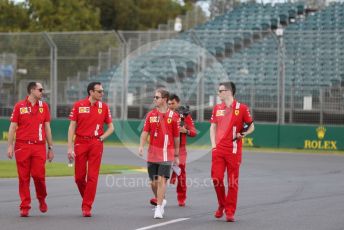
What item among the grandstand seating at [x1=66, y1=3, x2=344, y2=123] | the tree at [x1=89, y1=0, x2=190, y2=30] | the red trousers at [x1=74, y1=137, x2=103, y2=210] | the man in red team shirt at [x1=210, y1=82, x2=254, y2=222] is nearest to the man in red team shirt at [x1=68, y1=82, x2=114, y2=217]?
the red trousers at [x1=74, y1=137, x2=103, y2=210]

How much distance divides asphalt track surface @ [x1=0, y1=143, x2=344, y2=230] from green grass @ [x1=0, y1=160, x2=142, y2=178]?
1.03 metres

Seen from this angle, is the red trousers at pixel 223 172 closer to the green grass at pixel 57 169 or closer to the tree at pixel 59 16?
the green grass at pixel 57 169

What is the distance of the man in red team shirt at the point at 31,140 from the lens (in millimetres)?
12680

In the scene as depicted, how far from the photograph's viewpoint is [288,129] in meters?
32.8

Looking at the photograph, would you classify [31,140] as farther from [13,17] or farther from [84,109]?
[13,17]

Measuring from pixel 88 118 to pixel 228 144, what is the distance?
6.46ft

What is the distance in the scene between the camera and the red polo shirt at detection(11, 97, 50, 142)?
42.0ft

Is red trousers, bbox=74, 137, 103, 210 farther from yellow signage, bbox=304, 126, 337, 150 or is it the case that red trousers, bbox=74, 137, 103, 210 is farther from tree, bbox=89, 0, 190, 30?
tree, bbox=89, 0, 190, 30

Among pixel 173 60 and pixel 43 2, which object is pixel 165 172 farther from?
pixel 43 2

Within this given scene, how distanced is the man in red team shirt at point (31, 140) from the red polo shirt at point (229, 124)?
7.71 ft

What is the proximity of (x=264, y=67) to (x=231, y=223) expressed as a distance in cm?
2328

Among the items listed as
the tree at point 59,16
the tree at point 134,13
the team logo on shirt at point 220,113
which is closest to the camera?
the team logo on shirt at point 220,113

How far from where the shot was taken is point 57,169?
22406 millimetres

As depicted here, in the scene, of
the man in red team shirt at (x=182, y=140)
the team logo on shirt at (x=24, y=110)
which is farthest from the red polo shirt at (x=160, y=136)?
the team logo on shirt at (x=24, y=110)
